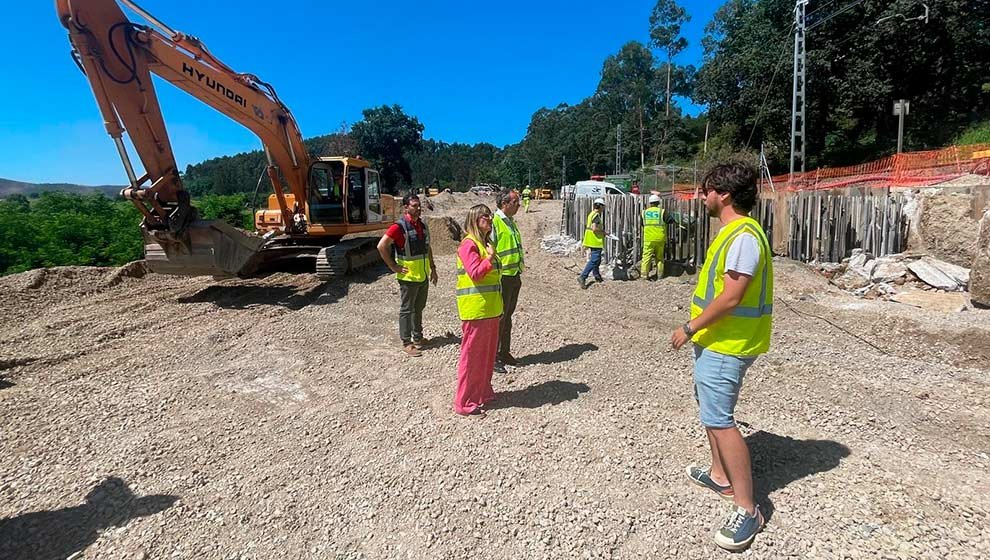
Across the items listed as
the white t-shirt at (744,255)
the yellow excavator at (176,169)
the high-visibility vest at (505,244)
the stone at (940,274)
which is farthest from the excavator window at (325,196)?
the stone at (940,274)

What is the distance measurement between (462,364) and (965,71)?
113ft

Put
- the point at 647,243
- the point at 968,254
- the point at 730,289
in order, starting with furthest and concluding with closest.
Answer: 1. the point at 647,243
2. the point at 968,254
3. the point at 730,289

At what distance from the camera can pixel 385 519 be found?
2902 mm

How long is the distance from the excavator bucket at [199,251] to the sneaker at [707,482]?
7.35m

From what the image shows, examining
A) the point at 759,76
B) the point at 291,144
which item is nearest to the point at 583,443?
the point at 291,144

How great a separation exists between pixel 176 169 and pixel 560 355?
630cm

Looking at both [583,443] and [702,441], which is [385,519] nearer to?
[583,443]

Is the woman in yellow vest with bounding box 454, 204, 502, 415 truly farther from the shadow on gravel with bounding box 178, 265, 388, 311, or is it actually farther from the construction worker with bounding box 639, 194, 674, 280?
the construction worker with bounding box 639, 194, 674, 280

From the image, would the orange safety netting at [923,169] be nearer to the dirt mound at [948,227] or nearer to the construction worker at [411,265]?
the dirt mound at [948,227]

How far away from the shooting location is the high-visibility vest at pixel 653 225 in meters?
9.58

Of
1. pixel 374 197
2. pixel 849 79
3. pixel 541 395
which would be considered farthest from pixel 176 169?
pixel 849 79

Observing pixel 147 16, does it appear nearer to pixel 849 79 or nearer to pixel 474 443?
pixel 474 443

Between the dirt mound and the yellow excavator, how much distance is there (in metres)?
9.75

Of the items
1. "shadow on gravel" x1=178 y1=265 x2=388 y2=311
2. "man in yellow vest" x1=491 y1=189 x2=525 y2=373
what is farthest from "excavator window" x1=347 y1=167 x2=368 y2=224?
"man in yellow vest" x1=491 y1=189 x2=525 y2=373
